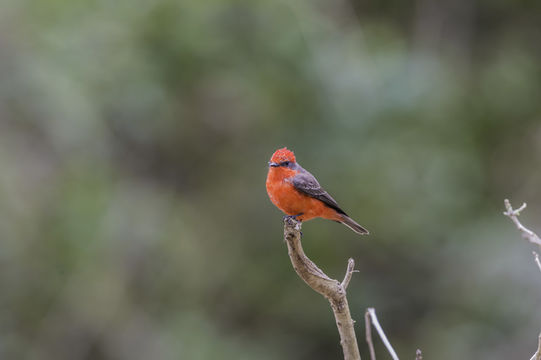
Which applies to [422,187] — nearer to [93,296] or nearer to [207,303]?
[207,303]

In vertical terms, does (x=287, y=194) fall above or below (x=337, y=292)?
above

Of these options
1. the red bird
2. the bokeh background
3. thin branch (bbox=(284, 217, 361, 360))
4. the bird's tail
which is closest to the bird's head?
the red bird

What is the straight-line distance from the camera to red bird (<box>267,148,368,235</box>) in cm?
393

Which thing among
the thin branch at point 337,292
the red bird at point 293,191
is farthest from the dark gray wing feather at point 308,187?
the thin branch at point 337,292

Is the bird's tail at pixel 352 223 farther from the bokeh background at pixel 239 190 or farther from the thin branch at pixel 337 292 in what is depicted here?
the bokeh background at pixel 239 190

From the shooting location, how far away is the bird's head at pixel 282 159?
3984 millimetres

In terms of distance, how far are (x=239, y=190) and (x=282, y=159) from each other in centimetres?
316

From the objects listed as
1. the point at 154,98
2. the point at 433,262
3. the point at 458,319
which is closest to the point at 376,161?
the point at 433,262

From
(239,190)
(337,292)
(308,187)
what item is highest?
(239,190)

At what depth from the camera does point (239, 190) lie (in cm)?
714

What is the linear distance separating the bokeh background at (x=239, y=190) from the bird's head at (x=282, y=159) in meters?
2.42

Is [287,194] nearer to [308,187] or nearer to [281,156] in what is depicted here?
[308,187]

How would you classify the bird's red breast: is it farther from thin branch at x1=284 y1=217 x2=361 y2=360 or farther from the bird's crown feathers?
thin branch at x1=284 y1=217 x2=361 y2=360

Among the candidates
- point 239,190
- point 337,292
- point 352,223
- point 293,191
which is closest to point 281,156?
point 293,191
